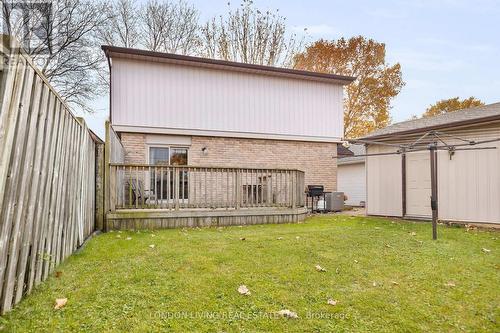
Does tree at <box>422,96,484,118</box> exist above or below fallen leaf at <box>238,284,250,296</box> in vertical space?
above

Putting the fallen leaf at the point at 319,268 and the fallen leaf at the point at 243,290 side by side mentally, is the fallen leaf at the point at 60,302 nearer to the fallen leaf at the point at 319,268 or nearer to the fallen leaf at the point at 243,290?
the fallen leaf at the point at 243,290

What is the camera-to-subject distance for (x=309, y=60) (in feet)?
72.8

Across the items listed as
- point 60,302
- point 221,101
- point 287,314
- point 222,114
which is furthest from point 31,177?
point 221,101

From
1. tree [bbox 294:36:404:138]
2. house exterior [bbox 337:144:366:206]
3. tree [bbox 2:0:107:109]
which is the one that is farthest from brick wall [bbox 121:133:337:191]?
tree [bbox 294:36:404:138]

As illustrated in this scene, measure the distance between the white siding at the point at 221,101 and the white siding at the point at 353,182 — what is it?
20.4 ft

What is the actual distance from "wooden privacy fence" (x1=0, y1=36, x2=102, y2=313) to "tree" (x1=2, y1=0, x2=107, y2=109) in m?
13.5

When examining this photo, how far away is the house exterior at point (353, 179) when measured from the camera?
18516mm

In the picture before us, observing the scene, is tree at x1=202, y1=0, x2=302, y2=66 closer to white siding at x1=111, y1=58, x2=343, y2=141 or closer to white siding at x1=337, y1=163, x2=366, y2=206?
white siding at x1=111, y1=58, x2=343, y2=141

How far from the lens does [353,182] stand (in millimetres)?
19234

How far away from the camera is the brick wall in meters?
10.6

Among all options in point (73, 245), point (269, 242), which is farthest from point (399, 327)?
point (73, 245)

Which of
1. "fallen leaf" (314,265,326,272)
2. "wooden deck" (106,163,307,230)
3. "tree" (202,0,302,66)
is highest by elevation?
"tree" (202,0,302,66)

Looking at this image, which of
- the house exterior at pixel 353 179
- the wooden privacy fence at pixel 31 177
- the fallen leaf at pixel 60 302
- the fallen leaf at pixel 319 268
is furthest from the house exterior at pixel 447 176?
the fallen leaf at pixel 60 302

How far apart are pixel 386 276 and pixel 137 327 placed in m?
2.78
